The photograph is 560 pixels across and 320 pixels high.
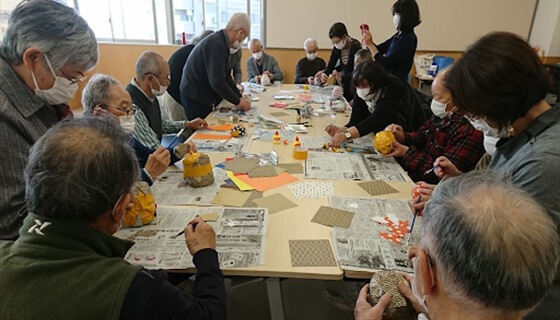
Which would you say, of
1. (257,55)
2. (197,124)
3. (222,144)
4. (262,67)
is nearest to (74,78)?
(222,144)

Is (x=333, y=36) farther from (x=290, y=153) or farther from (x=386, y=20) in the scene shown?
(x=290, y=153)

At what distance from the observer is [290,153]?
7.50 feet

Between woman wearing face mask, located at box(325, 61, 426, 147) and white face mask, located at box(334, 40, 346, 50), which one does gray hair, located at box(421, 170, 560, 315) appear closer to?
woman wearing face mask, located at box(325, 61, 426, 147)

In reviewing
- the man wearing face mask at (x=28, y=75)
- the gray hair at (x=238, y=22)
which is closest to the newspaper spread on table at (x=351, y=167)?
the man wearing face mask at (x=28, y=75)

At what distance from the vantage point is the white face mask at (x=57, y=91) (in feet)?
4.19

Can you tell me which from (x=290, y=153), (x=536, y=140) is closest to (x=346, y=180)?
(x=290, y=153)

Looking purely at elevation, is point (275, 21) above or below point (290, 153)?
above

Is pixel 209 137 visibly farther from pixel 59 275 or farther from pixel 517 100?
pixel 517 100

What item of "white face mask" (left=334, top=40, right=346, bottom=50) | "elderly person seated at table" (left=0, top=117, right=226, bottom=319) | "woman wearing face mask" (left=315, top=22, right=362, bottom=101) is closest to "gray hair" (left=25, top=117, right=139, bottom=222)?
"elderly person seated at table" (left=0, top=117, right=226, bottom=319)

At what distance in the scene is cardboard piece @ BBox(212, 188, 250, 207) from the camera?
1.62m

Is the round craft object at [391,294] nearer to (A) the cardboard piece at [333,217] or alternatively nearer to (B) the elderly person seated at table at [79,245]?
(A) the cardboard piece at [333,217]

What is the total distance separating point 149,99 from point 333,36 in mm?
3065

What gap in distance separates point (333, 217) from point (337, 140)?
3.29 feet

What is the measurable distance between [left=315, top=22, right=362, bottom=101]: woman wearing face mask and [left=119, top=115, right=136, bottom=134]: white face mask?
10.9ft
